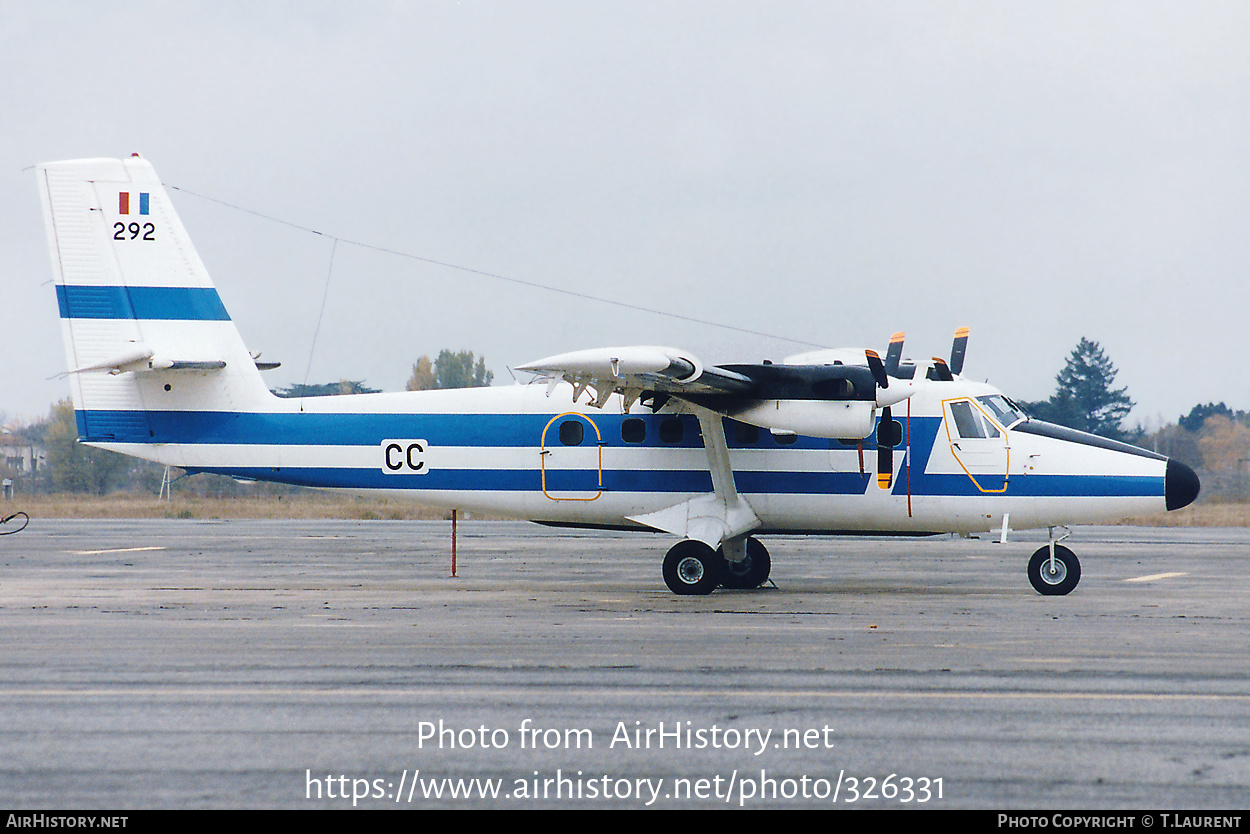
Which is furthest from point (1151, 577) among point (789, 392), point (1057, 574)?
point (789, 392)

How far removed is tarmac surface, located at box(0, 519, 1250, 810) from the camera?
6.10 metres

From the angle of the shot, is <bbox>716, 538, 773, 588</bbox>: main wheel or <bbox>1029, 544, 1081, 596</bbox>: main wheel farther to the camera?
<bbox>716, 538, 773, 588</bbox>: main wheel

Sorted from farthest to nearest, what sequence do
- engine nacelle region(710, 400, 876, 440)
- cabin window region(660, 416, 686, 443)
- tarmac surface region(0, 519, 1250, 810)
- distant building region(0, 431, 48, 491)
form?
1. distant building region(0, 431, 48, 491)
2. cabin window region(660, 416, 686, 443)
3. engine nacelle region(710, 400, 876, 440)
4. tarmac surface region(0, 519, 1250, 810)

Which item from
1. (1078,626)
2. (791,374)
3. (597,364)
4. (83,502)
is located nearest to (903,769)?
(1078,626)

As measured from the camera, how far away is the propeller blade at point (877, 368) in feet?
49.9

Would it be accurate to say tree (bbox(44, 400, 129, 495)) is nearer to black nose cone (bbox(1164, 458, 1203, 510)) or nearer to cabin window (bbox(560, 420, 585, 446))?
cabin window (bbox(560, 420, 585, 446))

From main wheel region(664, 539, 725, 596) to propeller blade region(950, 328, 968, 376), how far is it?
5035 mm

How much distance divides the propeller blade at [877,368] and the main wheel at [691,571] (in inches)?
140

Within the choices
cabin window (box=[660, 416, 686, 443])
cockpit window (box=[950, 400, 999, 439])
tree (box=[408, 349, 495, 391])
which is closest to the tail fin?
cabin window (box=[660, 416, 686, 443])

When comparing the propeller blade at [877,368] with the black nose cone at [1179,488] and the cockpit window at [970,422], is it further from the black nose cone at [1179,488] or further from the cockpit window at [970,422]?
the black nose cone at [1179,488]

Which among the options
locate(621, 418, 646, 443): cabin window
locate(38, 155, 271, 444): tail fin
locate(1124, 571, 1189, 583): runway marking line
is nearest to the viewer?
locate(621, 418, 646, 443): cabin window

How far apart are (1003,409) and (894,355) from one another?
1.90 meters

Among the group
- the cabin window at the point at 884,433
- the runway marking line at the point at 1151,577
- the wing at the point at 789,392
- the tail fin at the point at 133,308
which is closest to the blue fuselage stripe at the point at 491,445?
the tail fin at the point at 133,308

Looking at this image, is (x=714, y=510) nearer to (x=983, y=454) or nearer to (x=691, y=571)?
(x=691, y=571)
